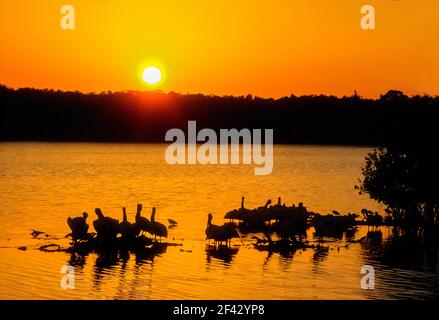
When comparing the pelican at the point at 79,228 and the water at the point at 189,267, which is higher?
the pelican at the point at 79,228

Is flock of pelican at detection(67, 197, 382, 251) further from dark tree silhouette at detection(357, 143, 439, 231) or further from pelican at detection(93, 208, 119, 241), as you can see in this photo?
dark tree silhouette at detection(357, 143, 439, 231)

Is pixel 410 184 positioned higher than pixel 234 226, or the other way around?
pixel 410 184

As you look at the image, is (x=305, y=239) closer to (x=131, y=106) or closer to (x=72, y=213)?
(x=72, y=213)

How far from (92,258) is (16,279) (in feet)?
12.7

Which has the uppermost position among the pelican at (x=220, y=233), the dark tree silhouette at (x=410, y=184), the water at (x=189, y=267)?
the dark tree silhouette at (x=410, y=184)

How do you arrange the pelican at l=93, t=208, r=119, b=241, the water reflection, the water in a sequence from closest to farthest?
1. the water
2. the water reflection
3. the pelican at l=93, t=208, r=119, b=241

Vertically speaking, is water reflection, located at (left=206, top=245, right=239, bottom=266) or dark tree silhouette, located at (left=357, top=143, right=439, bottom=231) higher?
dark tree silhouette, located at (left=357, top=143, right=439, bottom=231)

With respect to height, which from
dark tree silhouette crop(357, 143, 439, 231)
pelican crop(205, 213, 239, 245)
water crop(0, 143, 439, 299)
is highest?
dark tree silhouette crop(357, 143, 439, 231)

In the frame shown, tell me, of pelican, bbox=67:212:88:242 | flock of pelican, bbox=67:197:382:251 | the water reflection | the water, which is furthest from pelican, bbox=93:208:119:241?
the water reflection

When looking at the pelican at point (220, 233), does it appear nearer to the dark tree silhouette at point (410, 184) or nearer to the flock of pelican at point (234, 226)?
the flock of pelican at point (234, 226)

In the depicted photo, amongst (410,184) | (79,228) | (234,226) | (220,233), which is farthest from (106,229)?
(410,184)

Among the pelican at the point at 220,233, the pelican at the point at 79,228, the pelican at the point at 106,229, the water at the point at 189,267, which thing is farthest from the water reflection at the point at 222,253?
the pelican at the point at 79,228

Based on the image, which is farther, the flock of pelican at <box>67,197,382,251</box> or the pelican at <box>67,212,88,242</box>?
the flock of pelican at <box>67,197,382,251</box>

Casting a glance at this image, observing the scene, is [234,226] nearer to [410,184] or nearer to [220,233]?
[220,233]
